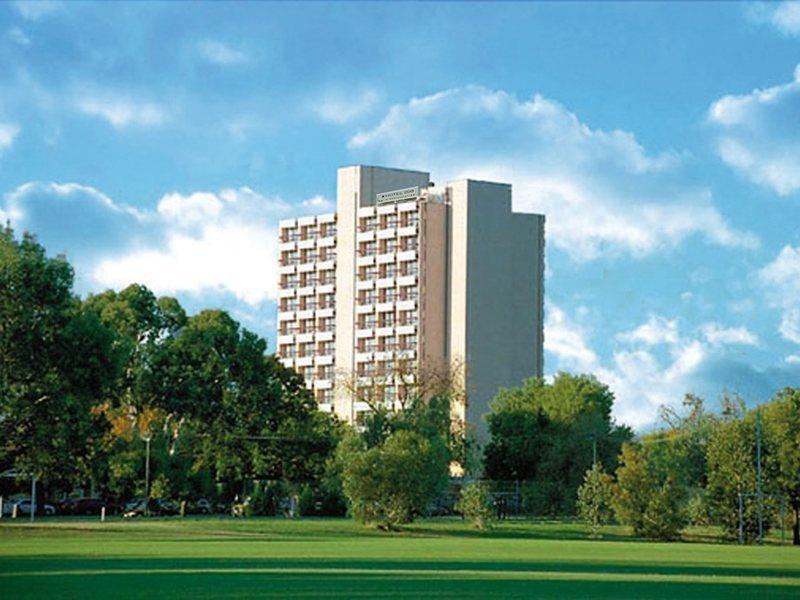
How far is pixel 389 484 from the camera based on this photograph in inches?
3637

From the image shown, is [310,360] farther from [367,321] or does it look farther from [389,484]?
[389,484]

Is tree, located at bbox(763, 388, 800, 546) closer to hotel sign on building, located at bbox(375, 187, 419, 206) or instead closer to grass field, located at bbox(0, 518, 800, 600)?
grass field, located at bbox(0, 518, 800, 600)

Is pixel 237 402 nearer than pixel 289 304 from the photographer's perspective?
Yes

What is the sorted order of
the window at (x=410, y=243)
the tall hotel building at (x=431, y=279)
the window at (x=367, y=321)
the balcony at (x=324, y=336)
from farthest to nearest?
the balcony at (x=324, y=336) < the window at (x=367, y=321) < the window at (x=410, y=243) < the tall hotel building at (x=431, y=279)

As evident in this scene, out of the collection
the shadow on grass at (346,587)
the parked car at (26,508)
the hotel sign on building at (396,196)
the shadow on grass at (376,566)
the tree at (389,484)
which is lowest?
the shadow on grass at (346,587)

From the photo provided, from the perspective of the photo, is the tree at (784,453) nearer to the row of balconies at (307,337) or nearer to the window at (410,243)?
the window at (410,243)

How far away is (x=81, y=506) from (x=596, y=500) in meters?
→ 40.3

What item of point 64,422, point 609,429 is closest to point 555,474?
point 609,429

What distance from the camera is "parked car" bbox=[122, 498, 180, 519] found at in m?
117

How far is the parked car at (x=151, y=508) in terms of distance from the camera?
117188mm

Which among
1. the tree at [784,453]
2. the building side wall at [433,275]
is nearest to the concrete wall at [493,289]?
the building side wall at [433,275]

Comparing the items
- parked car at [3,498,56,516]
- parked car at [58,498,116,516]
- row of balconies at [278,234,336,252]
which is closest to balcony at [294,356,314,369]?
row of balconies at [278,234,336,252]

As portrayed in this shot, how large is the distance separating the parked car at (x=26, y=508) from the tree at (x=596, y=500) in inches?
1512

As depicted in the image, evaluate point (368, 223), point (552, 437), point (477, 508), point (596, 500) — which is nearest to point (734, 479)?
point (596, 500)
